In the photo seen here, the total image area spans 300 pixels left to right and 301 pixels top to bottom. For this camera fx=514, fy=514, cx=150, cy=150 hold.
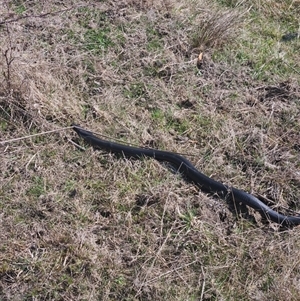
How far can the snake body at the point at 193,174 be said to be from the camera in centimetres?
342

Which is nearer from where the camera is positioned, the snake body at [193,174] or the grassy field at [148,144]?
the grassy field at [148,144]

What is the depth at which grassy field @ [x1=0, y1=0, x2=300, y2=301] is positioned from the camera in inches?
121

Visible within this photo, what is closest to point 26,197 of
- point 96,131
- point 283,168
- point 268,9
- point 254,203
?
point 96,131

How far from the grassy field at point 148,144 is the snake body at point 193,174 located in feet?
0.18

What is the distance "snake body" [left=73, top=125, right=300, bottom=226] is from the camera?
3418 millimetres

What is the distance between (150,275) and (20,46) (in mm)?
2491

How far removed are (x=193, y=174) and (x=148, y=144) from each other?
1.58ft

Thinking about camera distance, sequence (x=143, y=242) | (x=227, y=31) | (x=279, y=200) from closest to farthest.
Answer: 1. (x=143, y=242)
2. (x=279, y=200)
3. (x=227, y=31)

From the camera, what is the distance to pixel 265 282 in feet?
10.1

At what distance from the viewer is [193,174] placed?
12.0 feet

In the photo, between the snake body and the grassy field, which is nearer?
the grassy field

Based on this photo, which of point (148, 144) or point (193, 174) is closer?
point (193, 174)

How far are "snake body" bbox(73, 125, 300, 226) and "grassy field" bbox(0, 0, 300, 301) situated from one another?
0.06 m

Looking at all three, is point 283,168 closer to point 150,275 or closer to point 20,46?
point 150,275
